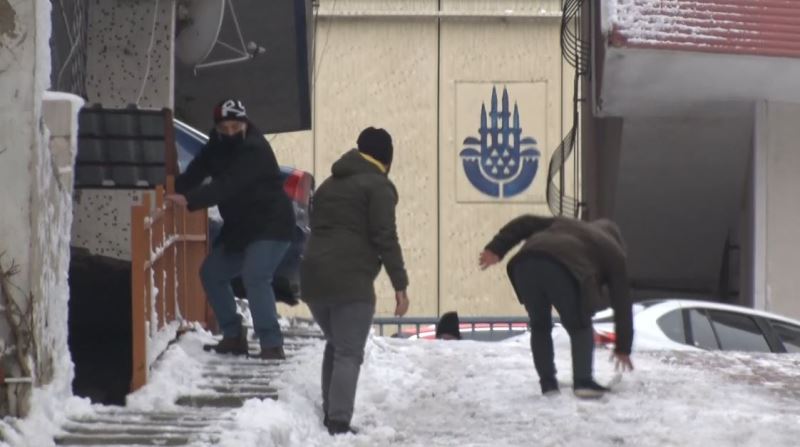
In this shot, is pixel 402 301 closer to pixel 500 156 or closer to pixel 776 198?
pixel 776 198

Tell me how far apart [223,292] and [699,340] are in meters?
5.59

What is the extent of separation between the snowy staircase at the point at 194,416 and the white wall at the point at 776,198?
11.2 meters

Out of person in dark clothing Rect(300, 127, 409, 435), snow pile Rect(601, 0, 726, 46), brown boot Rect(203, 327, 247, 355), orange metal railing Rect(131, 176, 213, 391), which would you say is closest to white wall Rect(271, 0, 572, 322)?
snow pile Rect(601, 0, 726, 46)

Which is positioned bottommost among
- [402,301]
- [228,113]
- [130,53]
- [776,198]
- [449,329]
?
[449,329]

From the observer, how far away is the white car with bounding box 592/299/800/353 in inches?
565

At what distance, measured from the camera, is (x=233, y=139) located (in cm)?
1055

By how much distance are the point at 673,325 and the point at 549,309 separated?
4.88 meters

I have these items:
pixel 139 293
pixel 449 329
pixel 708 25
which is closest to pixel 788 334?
pixel 449 329

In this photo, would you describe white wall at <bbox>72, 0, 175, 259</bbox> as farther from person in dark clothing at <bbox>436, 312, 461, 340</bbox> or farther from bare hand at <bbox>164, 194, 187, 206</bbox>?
person in dark clothing at <bbox>436, 312, 461, 340</bbox>

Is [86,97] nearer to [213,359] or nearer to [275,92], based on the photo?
[213,359]

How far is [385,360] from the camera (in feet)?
39.2

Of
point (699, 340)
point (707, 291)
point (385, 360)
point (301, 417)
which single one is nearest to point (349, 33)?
point (707, 291)

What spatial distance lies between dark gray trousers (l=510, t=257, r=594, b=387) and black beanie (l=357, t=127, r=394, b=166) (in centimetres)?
147

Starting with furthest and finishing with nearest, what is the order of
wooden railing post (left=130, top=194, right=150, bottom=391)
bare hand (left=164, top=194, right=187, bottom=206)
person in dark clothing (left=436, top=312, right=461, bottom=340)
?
person in dark clothing (left=436, top=312, right=461, bottom=340) → bare hand (left=164, top=194, right=187, bottom=206) → wooden railing post (left=130, top=194, right=150, bottom=391)
